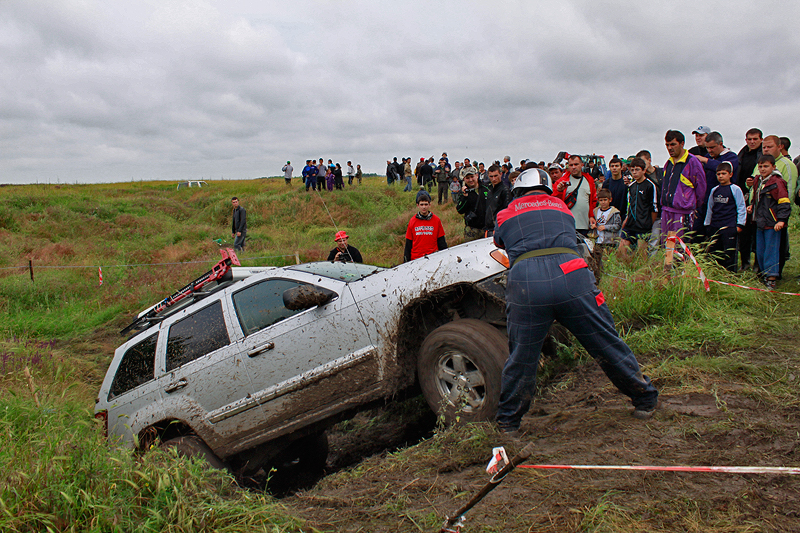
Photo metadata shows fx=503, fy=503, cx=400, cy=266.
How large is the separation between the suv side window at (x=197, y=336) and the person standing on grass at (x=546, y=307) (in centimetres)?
256

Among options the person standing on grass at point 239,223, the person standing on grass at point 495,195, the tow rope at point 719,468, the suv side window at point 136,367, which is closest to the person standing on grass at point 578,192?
the person standing on grass at point 495,195

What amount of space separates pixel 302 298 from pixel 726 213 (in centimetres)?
571

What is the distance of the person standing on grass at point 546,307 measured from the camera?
3125mm

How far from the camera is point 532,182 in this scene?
138 inches

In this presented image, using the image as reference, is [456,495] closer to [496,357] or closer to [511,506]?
[511,506]

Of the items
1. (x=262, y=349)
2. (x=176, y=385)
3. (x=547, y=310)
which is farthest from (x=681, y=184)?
(x=176, y=385)

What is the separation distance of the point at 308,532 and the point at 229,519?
0.42 m

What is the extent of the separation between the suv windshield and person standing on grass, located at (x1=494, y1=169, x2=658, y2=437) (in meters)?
1.53

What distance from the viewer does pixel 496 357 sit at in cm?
348

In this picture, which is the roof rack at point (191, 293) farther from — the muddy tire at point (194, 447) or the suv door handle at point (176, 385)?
the muddy tire at point (194, 447)

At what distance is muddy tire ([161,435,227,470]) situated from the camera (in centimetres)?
428

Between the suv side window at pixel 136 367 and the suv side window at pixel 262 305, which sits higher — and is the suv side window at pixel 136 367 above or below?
below

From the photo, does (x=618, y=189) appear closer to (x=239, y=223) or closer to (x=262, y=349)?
(x=262, y=349)

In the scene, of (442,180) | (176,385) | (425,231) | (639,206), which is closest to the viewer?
(176,385)
